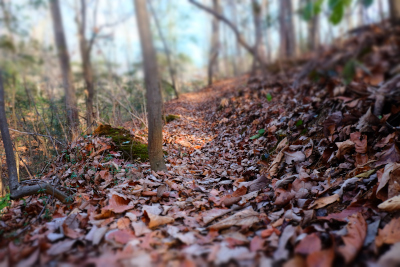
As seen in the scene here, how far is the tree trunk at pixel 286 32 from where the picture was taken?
1083 cm

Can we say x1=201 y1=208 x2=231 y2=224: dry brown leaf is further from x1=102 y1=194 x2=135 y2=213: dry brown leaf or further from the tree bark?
the tree bark

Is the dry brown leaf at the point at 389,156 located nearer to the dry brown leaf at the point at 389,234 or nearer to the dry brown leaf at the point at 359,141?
the dry brown leaf at the point at 359,141

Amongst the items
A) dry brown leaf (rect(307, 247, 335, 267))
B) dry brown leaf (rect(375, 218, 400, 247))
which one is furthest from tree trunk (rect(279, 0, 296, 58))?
dry brown leaf (rect(307, 247, 335, 267))

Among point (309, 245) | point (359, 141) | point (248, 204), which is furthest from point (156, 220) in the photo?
point (359, 141)

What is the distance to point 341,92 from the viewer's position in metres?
3.49

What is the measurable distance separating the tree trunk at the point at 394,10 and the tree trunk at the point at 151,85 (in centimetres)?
400

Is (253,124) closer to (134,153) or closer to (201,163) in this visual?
(201,163)

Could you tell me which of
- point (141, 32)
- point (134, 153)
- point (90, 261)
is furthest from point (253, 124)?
point (90, 261)

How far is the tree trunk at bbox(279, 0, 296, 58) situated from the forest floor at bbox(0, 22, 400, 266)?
7.93 meters

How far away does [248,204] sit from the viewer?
208 centimetres

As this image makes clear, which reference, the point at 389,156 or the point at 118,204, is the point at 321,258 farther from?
the point at 118,204

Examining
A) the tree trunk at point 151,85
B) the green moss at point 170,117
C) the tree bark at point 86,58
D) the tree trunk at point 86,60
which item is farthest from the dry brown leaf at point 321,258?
the green moss at point 170,117

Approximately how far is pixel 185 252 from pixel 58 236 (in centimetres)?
86

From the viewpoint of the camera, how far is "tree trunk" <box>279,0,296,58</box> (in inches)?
426
